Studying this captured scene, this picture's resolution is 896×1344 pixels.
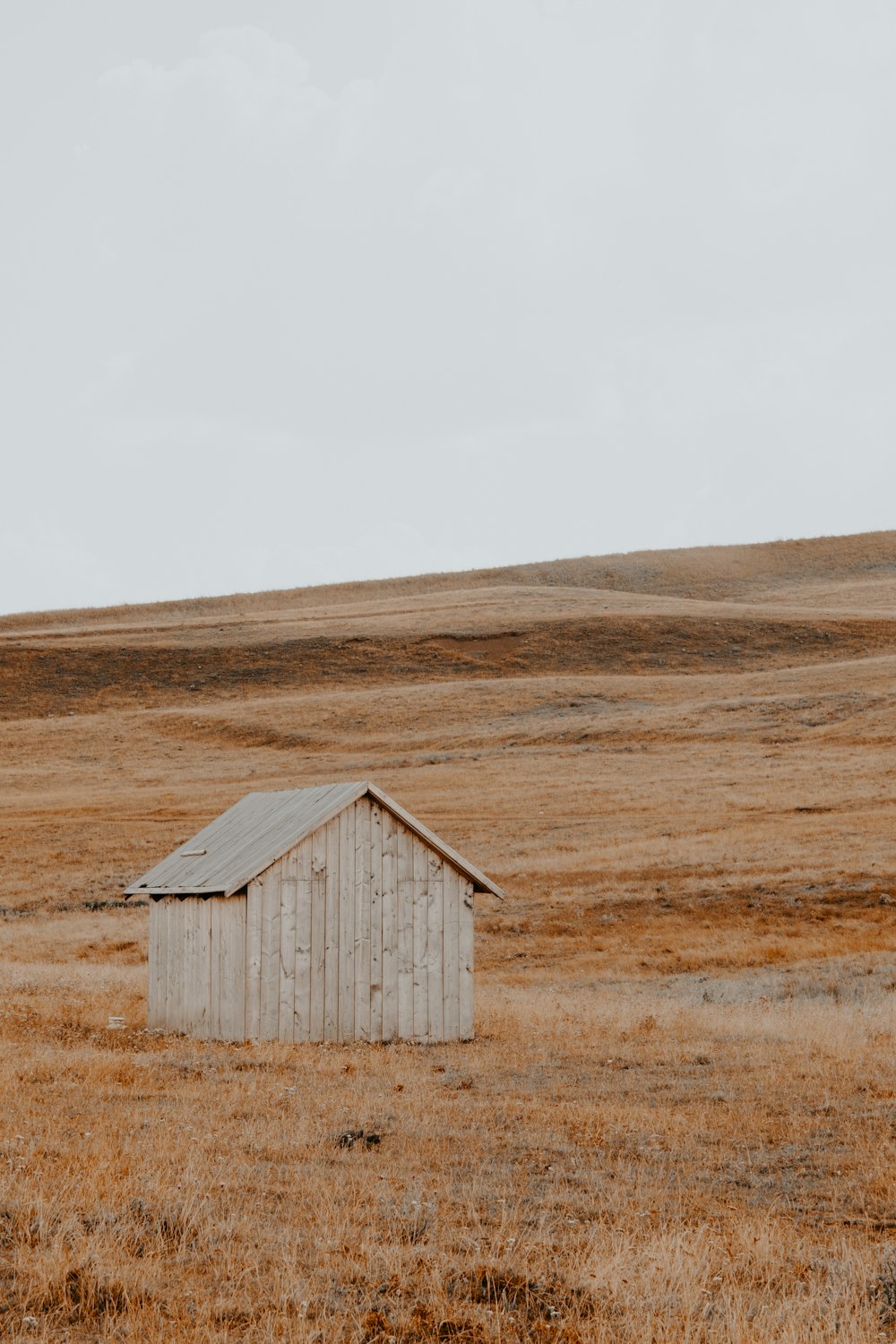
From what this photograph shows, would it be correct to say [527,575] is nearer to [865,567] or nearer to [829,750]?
[865,567]

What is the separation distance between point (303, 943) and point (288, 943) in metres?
0.23

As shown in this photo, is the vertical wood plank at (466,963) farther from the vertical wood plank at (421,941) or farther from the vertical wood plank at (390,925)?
the vertical wood plank at (390,925)

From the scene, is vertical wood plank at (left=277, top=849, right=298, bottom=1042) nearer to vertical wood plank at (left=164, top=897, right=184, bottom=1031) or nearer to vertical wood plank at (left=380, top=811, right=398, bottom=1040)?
vertical wood plank at (left=380, top=811, right=398, bottom=1040)

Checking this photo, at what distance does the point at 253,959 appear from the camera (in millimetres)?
18500

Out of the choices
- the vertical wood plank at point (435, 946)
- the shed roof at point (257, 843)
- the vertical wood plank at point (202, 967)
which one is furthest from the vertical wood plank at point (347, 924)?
the vertical wood plank at point (202, 967)

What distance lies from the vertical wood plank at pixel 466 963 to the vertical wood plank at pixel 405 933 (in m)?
0.77

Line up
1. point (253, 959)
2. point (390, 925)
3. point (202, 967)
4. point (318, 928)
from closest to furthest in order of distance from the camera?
point (253, 959) → point (318, 928) → point (202, 967) → point (390, 925)

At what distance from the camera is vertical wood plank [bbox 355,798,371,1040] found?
1912cm

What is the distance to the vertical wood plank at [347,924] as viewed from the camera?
19031 mm

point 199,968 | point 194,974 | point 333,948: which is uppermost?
point 333,948

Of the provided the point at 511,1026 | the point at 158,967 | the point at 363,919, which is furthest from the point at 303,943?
the point at 511,1026

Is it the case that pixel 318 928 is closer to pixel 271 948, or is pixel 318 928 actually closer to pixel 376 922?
pixel 271 948

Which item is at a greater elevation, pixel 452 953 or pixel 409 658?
pixel 409 658

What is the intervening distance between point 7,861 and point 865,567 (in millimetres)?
77579
